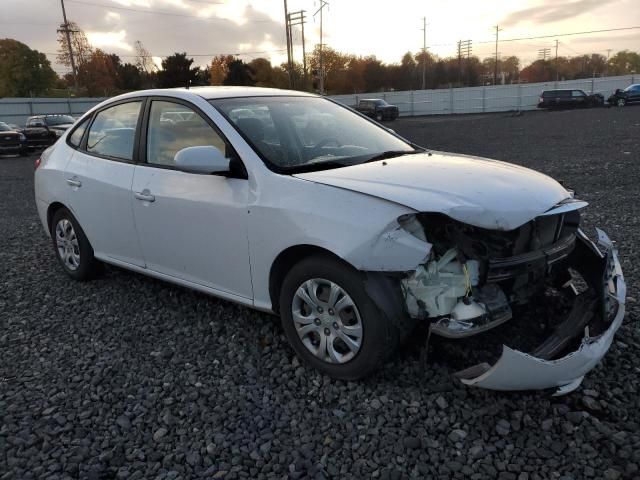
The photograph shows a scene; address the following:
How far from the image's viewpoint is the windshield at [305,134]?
3.55 m

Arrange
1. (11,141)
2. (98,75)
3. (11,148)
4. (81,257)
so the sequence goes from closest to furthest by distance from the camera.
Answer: (81,257) → (11,141) → (11,148) → (98,75)

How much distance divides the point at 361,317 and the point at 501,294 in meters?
0.76

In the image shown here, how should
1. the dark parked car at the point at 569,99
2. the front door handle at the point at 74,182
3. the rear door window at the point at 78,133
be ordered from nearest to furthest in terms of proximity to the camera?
the front door handle at the point at 74,182
the rear door window at the point at 78,133
the dark parked car at the point at 569,99

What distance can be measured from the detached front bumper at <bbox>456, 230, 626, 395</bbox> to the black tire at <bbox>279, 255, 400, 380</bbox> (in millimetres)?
427

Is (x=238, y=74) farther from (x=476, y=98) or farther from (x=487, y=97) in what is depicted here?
(x=487, y=97)

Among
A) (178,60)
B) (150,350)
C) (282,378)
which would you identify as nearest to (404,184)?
(282,378)

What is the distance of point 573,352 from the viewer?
8.80 feet

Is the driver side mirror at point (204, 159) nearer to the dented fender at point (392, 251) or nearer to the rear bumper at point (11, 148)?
the dented fender at point (392, 251)

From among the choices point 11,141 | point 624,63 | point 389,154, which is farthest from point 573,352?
point 624,63

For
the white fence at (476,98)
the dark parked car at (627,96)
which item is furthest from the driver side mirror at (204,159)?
the white fence at (476,98)

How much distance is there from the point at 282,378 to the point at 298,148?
153 centimetres

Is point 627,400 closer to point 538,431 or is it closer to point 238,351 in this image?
point 538,431

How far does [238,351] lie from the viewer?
3.64 meters

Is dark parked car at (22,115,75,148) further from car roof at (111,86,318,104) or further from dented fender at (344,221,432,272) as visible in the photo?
dented fender at (344,221,432,272)
